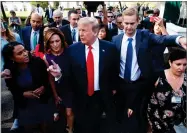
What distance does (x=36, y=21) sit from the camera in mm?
4934

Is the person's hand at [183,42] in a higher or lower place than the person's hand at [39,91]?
higher

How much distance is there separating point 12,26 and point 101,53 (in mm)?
2375

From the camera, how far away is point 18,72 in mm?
3480

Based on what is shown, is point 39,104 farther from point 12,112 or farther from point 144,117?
point 144,117

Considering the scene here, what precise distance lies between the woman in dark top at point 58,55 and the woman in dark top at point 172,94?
41.4 inches

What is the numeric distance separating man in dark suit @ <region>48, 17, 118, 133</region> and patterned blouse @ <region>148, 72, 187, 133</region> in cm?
52

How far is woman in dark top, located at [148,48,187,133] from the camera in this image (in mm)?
3074

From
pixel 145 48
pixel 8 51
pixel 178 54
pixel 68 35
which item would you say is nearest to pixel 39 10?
pixel 68 35

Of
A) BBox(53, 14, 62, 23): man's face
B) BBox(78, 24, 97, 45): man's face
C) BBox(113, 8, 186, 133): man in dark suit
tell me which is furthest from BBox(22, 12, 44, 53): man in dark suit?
BBox(113, 8, 186, 133): man in dark suit

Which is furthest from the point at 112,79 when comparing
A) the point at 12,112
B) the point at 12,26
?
the point at 12,26

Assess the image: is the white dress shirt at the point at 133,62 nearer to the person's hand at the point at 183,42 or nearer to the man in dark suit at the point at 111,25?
the person's hand at the point at 183,42

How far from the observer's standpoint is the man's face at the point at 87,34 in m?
3.29

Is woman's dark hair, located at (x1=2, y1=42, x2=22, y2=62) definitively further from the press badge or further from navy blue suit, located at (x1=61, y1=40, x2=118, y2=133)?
the press badge

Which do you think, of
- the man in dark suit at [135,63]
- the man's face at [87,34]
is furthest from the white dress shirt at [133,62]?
the man's face at [87,34]
